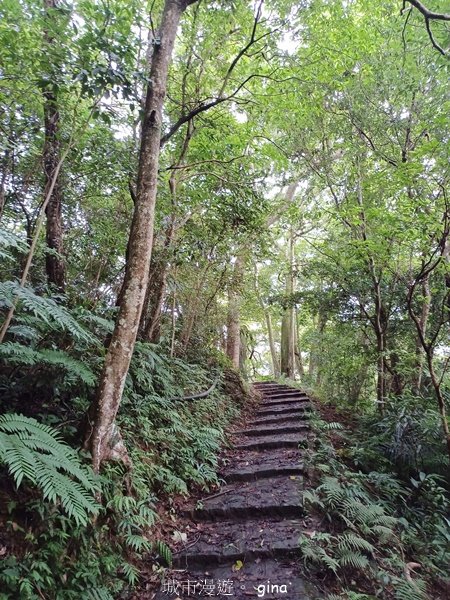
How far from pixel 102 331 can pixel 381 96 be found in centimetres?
695

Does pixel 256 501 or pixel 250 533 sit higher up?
pixel 256 501

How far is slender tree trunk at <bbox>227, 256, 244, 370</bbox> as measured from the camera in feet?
25.3

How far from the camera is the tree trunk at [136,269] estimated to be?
2.93 meters

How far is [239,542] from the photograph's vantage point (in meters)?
3.12

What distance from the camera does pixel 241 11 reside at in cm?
539

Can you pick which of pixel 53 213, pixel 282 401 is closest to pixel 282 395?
pixel 282 401

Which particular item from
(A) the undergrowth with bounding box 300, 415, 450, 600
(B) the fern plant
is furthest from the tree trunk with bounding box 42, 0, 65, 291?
(A) the undergrowth with bounding box 300, 415, 450, 600

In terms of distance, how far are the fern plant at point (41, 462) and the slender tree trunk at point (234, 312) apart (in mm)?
5677

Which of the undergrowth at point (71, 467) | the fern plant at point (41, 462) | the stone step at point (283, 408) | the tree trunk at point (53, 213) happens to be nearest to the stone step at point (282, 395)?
the stone step at point (283, 408)

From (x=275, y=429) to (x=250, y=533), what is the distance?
8.58ft

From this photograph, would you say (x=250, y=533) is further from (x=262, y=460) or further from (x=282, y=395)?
(x=282, y=395)

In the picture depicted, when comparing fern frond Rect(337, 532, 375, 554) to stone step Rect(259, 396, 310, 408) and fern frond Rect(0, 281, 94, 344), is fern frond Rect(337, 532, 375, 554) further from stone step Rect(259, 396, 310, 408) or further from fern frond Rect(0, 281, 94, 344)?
stone step Rect(259, 396, 310, 408)

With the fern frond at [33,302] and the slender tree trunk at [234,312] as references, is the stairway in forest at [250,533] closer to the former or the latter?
the fern frond at [33,302]

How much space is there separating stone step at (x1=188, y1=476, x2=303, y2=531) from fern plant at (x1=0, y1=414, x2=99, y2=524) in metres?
1.92
